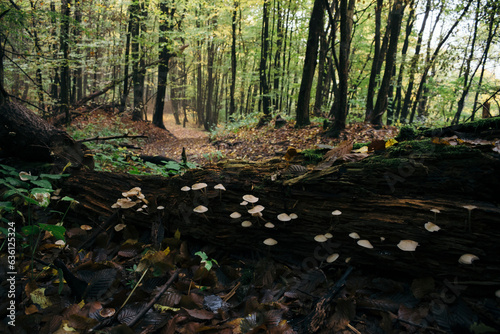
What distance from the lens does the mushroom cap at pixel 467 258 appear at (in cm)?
165

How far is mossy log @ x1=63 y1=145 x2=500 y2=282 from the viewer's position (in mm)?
1904

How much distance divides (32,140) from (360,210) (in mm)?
4527

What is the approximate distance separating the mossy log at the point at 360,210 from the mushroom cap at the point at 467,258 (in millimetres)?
137

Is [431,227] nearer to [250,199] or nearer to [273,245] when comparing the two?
[273,245]

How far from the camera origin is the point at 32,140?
3689mm

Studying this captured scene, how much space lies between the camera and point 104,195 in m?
3.24

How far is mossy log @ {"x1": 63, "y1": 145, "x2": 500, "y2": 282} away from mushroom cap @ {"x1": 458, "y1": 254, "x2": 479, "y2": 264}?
0.14 meters

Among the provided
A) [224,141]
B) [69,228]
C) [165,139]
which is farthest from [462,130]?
[165,139]

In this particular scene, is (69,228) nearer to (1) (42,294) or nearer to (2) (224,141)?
(1) (42,294)

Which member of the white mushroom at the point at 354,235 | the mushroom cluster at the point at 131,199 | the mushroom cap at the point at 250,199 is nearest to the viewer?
the white mushroom at the point at 354,235

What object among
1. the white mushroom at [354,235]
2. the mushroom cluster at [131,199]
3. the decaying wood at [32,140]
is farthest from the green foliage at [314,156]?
the decaying wood at [32,140]

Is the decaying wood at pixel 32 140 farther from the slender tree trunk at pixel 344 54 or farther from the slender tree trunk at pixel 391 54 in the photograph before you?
the slender tree trunk at pixel 391 54

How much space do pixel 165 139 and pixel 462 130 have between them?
1510 centimetres

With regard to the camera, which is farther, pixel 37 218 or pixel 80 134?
pixel 80 134
